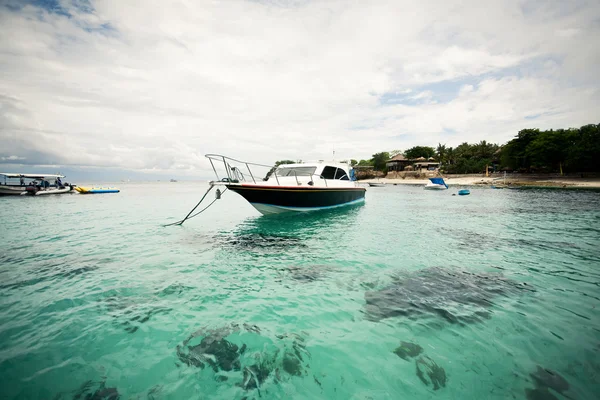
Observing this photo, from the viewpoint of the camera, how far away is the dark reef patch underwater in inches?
153

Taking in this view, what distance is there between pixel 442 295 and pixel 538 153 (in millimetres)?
54945

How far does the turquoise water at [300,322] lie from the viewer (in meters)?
2.62

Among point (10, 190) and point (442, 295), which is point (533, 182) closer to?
point (442, 295)

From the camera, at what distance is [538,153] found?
40812mm

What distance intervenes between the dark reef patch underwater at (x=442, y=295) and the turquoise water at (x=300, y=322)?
37mm

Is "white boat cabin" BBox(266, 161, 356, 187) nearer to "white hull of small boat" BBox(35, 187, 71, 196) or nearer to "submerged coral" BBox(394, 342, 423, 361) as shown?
"submerged coral" BBox(394, 342, 423, 361)

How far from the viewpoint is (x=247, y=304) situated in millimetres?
4277

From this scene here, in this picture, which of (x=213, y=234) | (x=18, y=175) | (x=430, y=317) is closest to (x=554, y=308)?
(x=430, y=317)

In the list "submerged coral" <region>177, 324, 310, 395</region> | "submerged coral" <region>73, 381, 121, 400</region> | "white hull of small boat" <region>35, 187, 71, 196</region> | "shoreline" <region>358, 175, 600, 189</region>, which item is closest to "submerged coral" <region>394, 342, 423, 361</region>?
"submerged coral" <region>177, 324, 310, 395</region>

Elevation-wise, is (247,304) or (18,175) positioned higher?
(18,175)

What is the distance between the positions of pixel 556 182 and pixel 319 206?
49.8 m

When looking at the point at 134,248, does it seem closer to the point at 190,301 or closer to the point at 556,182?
the point at 190,301

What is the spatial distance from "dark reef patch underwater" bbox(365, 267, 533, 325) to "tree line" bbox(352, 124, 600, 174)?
165 ft

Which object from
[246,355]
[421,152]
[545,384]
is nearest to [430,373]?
[545,384]
